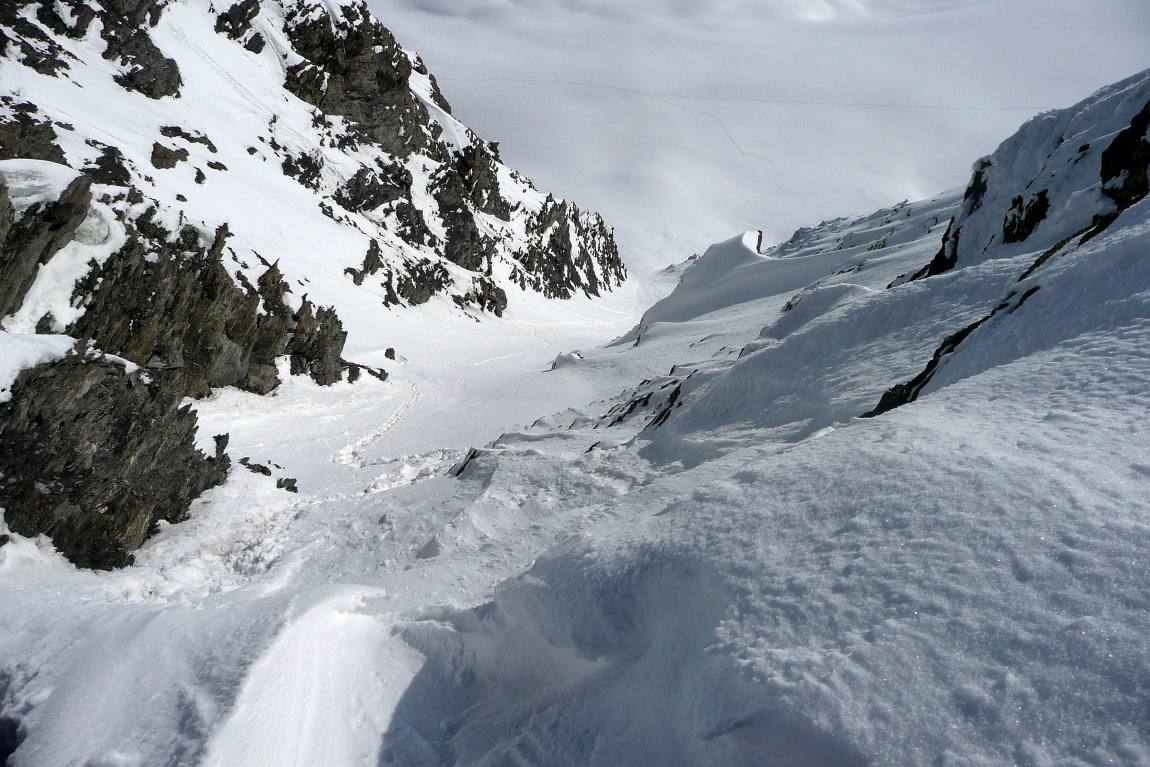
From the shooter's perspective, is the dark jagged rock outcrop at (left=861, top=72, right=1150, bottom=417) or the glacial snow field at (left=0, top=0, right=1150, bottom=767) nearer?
the glacial snow field at (left=0, top=0, right=1150, bottom=767)

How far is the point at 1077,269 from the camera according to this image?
593 cm

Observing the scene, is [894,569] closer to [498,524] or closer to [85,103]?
[498,524]

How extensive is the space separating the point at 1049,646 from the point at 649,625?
6.72 feet

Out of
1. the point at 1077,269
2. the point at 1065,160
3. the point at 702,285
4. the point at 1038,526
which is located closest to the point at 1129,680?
the point at 1038,526

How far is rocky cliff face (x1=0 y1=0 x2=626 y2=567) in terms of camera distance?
9656 mm

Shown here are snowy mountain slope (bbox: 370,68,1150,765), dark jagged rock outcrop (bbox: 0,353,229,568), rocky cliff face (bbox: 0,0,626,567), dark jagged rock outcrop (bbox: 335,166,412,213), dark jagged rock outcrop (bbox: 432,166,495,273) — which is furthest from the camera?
dark jagged rock outcrop (bbox: 432,166,495,273)

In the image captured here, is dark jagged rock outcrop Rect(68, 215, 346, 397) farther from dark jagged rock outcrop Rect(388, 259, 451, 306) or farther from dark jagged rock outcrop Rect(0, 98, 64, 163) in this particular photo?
dark jagged rock outcrop Rect(388, 259, 451, 306)

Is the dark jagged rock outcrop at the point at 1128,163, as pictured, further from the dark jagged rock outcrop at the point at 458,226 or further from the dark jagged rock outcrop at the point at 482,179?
the dark jagged rock outcrop at the point at 482,179

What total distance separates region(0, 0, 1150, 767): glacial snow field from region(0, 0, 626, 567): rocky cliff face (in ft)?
2.06

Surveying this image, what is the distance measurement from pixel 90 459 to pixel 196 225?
12381 mm

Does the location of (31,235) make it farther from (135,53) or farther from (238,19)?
(238,19)

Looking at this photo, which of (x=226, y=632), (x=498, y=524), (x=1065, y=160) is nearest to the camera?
(x=226, y=632)

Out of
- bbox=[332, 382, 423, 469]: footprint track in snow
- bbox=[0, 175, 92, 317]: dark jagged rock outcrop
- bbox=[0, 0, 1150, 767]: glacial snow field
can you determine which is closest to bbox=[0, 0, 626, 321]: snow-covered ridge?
bbox=[0, 175, 92, 317]: dark jagged rock outcrop

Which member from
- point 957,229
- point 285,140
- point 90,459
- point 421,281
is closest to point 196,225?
point 90,459
